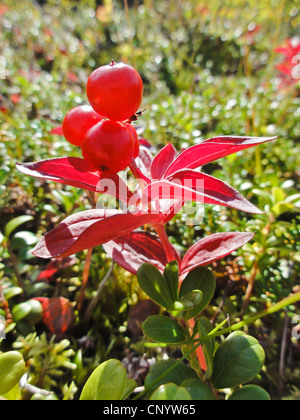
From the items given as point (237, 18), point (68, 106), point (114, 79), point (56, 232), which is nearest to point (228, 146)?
point (114, 79)

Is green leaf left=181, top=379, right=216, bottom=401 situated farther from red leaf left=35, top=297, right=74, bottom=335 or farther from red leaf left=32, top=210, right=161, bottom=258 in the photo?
red leaf left=35, top=297, right=74, bottom=335

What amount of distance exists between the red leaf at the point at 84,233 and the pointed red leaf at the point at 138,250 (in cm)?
14

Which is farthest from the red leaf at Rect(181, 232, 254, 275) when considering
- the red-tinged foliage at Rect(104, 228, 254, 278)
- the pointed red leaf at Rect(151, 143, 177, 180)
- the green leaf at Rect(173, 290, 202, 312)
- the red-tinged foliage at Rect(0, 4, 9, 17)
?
the red-tinged foliage at Rect(0, 4, 9, 17)

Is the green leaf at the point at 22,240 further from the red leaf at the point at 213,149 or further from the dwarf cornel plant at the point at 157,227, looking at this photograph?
the red leaf at the point at 213,149

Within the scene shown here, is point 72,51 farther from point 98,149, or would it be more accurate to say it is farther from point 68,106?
point 98,149

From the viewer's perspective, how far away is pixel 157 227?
0.72m

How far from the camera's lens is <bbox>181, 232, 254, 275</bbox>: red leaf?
683mm

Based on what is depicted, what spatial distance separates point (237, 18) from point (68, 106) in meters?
3.40

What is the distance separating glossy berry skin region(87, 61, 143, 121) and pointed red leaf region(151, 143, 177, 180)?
217mm

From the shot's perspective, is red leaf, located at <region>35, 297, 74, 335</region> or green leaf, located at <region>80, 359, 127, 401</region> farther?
red leaf, located at <region>35, 297, 74, 335</region>

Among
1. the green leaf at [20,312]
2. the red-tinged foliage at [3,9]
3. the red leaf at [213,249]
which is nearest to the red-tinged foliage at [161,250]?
the red leaf at [213,249]

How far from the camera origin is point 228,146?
61cm

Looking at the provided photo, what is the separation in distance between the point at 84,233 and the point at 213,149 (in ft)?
1.04
